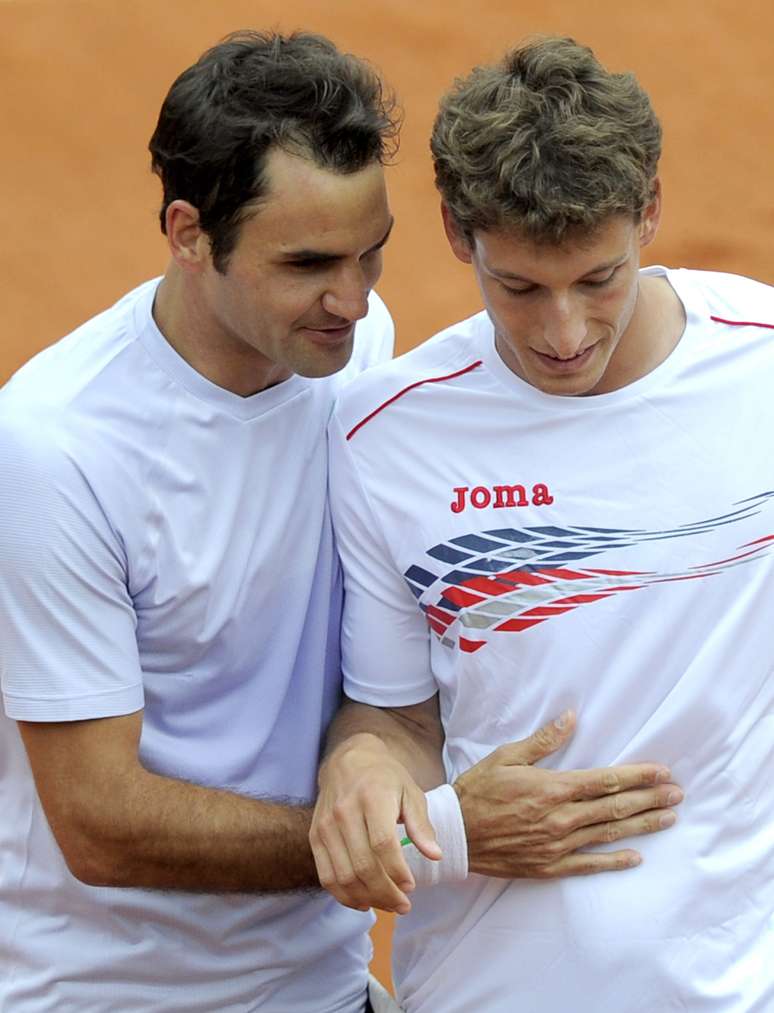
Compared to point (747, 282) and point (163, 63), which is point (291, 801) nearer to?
point (747, 282)

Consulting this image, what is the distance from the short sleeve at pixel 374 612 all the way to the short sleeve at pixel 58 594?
1.18 ft

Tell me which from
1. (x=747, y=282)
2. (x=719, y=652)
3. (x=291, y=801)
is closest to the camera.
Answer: (x=719, y=652)

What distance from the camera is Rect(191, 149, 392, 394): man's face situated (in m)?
2.99

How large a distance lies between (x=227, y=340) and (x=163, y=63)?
339 centimetres

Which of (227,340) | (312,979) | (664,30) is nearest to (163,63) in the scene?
(664,30)

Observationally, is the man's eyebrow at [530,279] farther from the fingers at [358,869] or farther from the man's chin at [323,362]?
the fingers at [358,869]

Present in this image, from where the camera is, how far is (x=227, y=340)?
3107 mm

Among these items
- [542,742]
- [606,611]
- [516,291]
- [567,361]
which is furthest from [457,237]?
[542,742]

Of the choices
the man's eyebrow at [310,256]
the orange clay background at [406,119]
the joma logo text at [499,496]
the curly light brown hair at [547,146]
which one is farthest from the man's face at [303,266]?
the orange clay background at [406,119]

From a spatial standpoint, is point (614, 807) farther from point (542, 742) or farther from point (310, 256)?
point (310, 256)

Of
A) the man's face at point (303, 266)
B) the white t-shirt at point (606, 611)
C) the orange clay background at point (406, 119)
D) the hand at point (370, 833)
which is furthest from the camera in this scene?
the orange clay background at point (406, 119)

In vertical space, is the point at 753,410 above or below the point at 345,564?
above

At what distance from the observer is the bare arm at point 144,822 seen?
119 inches

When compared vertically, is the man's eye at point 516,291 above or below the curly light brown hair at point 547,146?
below
